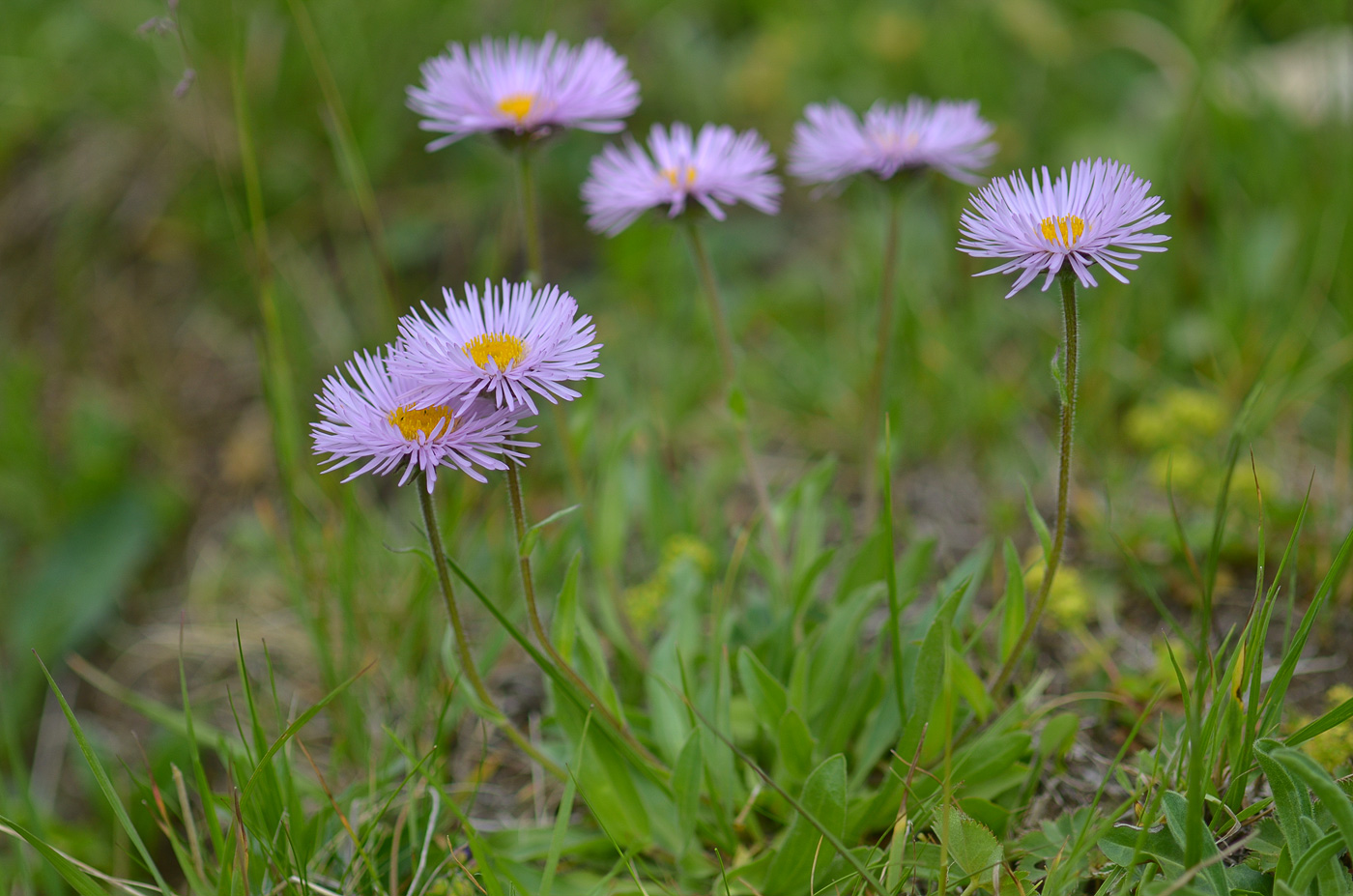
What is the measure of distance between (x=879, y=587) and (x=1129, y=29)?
3.23 meters

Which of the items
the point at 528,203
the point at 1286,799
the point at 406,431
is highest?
the point at 528,203

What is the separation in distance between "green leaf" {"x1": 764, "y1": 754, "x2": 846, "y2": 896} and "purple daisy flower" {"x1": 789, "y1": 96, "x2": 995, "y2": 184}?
122 centimetres

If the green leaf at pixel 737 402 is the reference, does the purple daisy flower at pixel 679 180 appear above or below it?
above

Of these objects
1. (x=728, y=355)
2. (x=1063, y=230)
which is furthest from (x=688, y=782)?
(x=1063, y=230)

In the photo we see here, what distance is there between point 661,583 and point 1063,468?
112 centimetres

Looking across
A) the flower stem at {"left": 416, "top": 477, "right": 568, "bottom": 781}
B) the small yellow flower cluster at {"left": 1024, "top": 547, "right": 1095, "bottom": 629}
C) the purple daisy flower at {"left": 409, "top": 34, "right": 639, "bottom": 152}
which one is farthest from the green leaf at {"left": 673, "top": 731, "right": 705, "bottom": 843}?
the purple daisy flower at {"left": 409, "top": 34, "right": 639, "bottom": 152}

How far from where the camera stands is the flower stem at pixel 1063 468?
1424 millimetres

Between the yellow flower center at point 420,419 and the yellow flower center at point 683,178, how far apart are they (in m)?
0.73

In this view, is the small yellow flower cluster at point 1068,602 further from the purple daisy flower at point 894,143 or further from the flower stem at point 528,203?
the flower stem at point 528,203

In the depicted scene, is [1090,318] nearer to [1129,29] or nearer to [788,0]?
[1129,29]

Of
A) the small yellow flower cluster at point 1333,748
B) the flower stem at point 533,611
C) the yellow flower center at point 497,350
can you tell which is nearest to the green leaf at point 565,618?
the flower stem at point 533,611

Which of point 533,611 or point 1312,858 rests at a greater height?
point 533,611

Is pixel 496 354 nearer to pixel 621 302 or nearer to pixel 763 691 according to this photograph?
pixel 763 691

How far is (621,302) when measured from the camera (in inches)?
140
